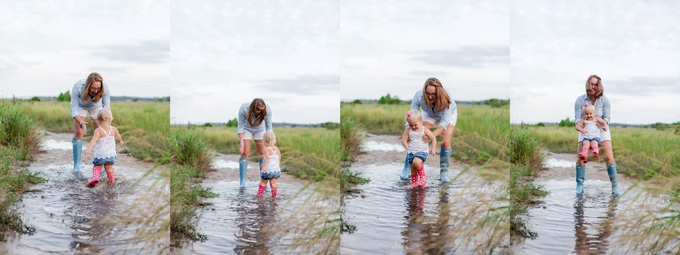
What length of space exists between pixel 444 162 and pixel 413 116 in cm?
57

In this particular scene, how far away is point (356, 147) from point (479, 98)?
1165mm

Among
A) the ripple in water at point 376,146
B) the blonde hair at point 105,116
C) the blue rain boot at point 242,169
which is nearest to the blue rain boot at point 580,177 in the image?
the ripple in water at point 376,146

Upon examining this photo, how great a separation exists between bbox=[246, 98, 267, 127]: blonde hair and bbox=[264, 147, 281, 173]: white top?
27 cm

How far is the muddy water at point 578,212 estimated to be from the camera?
17.9 ft

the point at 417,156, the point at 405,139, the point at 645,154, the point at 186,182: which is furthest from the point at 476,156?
the point at 186,182

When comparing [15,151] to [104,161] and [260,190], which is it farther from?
[260,190]

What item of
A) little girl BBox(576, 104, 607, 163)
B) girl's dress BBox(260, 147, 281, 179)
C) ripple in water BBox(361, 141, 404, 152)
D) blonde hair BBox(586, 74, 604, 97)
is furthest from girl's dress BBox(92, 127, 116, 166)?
blonde hair BBox(586, 74, 604, 97)

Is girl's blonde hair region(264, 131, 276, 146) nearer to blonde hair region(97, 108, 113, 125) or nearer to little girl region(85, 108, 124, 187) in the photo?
little girl region(85, 108, 124, 187)

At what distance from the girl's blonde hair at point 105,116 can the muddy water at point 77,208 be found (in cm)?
36

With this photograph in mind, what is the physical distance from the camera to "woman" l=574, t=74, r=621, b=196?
6.05m

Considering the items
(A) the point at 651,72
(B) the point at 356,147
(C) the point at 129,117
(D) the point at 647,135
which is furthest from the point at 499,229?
(C) the point at 129,117

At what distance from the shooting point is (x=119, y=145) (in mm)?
6047

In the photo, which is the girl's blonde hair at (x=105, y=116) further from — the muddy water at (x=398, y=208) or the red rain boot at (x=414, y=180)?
the red rain boot at (x=414, y=180)

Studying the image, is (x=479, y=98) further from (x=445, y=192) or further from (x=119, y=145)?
(x=119, y=145)
